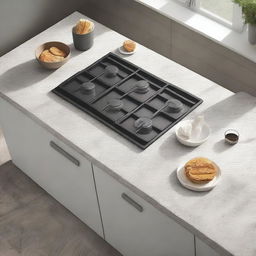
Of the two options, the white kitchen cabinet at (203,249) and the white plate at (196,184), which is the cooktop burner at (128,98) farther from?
the white kitchen cabinet at (203,249)

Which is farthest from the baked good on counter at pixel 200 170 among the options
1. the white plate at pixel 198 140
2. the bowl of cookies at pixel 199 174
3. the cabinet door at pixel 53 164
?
the cabinet door at pixel 53 164

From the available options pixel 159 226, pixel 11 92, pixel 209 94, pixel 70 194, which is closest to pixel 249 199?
pixel 159 226

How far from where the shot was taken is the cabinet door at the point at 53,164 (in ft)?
11.1

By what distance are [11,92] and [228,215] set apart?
4.57 feet

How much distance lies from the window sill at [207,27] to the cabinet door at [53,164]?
1098 mm

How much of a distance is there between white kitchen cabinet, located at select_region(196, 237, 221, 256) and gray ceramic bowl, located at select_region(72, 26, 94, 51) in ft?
4.56

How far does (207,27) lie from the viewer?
12.5 feet

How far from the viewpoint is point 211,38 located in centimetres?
376

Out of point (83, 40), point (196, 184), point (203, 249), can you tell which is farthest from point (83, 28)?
point (203, 249)

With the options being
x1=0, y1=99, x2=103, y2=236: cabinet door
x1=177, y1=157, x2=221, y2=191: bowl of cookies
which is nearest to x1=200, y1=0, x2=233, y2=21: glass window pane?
x1=177, y1=157, x2=221, y2=191: bowl of cookies

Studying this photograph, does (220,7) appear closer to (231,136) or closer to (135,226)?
(231,136)

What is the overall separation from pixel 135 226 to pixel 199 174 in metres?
0.48

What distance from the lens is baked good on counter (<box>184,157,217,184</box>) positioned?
2971 millimetres

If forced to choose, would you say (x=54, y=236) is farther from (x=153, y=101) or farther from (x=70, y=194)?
(x=153, y=101)
